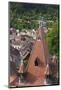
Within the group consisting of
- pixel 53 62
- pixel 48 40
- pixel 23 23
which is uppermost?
pixel 23 23

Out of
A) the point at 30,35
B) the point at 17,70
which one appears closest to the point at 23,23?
the point at 30,35

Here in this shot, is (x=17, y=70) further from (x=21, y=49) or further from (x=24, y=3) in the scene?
(x=24, y=3)

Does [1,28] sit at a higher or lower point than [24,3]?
lower

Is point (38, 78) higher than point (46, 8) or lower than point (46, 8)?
lower

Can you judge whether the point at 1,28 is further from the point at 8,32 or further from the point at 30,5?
the point at 30,5

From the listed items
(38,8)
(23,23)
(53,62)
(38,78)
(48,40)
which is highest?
(38,8)

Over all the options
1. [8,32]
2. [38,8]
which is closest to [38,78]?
[8,32]

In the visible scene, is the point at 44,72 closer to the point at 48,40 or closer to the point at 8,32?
the point at 48,40

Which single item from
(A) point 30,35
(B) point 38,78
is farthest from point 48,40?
(B) point 38,78
